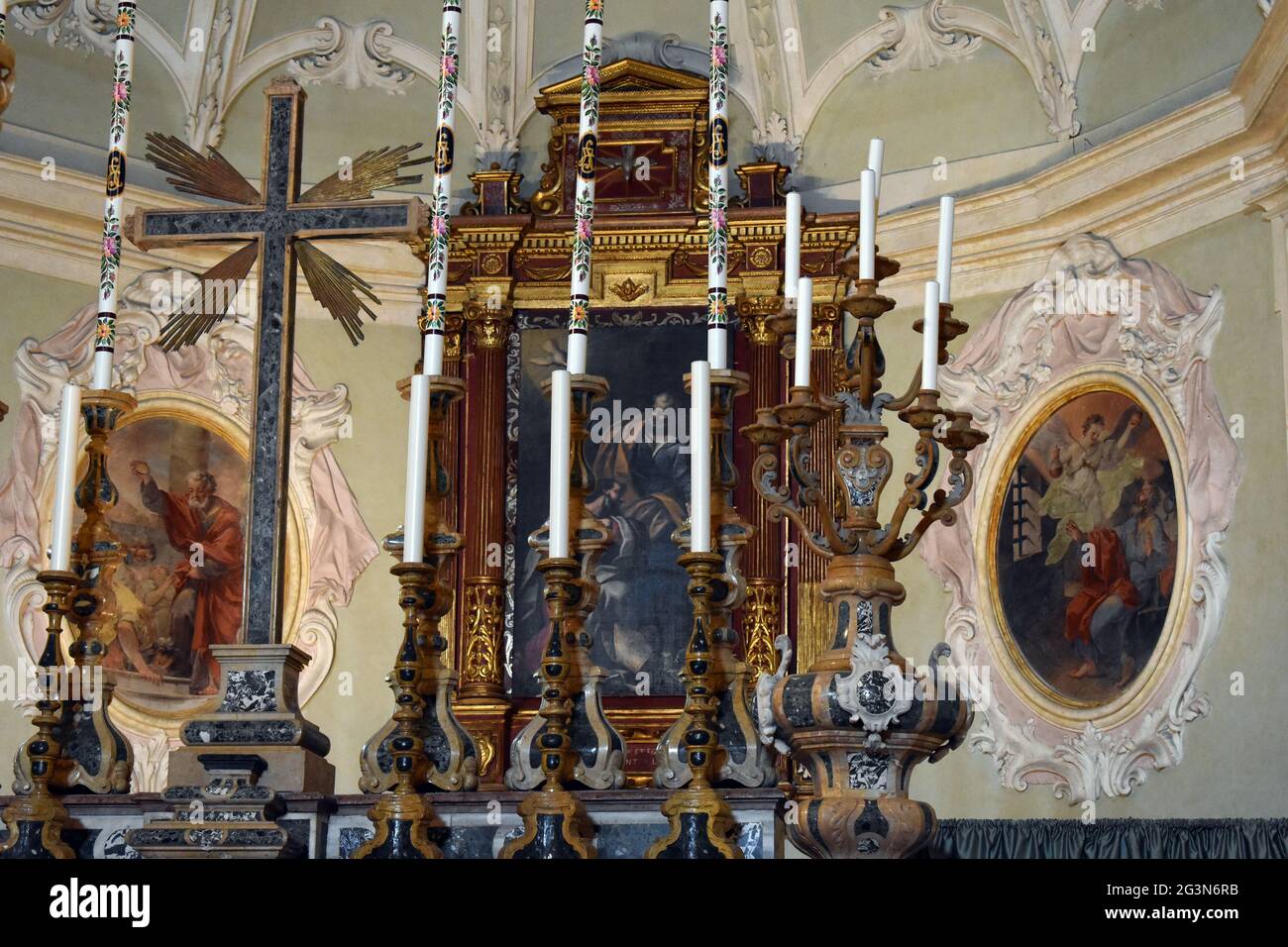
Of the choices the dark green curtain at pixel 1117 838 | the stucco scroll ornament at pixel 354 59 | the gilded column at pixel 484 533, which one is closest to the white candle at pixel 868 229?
the dark green curtain at pixel 1117 838

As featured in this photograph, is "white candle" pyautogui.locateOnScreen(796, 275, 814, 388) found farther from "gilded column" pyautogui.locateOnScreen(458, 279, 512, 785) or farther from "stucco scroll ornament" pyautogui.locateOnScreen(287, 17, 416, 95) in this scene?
"stucco scroll ornament" pyautogui.locateOnScreen(287, 17, 416, 95)

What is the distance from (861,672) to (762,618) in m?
6.41

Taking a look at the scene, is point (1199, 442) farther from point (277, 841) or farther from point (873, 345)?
point (277, 841)

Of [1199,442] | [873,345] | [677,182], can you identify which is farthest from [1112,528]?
[873,345]

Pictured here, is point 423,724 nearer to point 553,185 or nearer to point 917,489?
point 917,489

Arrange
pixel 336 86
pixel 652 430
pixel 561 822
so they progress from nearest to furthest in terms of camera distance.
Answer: pixel 561 822 < pixel 652 430 < pixel 336 86

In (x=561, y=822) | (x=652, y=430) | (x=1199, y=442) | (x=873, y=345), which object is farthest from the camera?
(x=652, y=430)

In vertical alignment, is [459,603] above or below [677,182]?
below

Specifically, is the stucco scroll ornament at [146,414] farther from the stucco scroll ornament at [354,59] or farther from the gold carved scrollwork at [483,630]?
the stucco scroll ornament at [354,59]

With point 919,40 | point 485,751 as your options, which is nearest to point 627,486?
point 485,751

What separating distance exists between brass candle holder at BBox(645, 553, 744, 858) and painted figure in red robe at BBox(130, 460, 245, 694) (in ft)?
21.4

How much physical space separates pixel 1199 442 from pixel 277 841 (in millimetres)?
6513

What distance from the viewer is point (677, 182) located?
39.1ft

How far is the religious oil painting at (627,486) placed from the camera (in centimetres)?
1125
